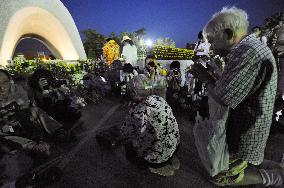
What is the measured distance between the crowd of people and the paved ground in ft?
0.65

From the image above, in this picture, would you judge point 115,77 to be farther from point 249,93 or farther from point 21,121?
point 249,93

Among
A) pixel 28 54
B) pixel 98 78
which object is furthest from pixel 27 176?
pixel 28 54

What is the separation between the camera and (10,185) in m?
3.05

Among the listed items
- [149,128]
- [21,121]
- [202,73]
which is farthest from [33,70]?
[202,73]

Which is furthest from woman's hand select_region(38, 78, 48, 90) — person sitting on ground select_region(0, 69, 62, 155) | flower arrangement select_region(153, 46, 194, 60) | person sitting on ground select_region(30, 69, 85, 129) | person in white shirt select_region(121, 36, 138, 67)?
person in white shirt select_region(121, 36, 138, 67)

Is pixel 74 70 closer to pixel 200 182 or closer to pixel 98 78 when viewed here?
pixel 98 78

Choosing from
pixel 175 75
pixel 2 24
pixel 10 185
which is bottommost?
pixel 10 185

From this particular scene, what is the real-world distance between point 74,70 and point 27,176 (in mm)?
9071

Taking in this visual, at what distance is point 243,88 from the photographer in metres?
1.99

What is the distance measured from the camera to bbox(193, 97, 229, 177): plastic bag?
223 cm

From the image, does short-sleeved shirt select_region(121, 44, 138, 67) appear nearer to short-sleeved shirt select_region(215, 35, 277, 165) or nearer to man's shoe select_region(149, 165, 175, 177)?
man's shoe select_region(149, 165, 175, 177)

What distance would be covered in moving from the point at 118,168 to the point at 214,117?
1.99 metres

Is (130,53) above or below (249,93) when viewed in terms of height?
above

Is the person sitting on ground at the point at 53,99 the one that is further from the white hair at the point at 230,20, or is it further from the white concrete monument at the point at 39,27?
the white concrete monument at the point at 39,27
